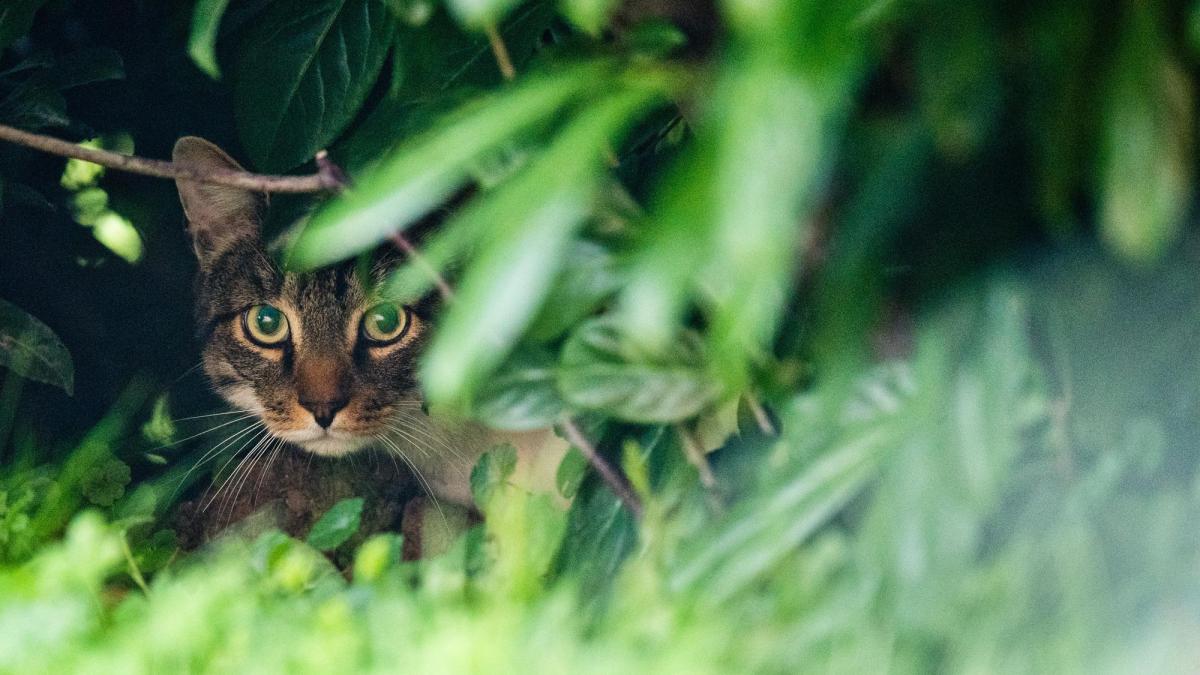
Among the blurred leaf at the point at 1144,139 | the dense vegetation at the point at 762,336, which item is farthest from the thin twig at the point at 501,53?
the blurred leaf at the point at 1144,139

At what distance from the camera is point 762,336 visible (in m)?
0.58

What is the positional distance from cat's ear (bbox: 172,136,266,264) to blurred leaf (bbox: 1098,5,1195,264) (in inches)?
48.7

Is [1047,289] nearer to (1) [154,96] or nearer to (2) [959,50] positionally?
(2) [959,50]

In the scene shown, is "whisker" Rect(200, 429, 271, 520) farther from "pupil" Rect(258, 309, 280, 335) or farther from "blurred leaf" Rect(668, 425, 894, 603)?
"blurred leaf" Rect(668, 425, 894, 603)

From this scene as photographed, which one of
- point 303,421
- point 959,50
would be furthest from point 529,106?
point 303,421

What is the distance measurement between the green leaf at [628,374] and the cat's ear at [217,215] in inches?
36.7

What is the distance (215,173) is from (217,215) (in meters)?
0.72

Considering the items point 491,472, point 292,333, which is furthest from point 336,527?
point 292,333

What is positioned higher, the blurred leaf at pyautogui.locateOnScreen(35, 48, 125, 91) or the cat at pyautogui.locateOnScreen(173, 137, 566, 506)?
the blurred leaf at pyautogui.locateOnScreen(35, 48, 125, 91)

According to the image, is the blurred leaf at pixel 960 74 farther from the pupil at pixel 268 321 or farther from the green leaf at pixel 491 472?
the pupil at pixel 268 321

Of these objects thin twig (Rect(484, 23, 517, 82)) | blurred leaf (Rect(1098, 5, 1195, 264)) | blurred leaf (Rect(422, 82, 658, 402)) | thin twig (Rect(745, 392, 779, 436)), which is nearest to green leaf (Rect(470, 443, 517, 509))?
thin twig (Rect(745, 392, 779, 436))

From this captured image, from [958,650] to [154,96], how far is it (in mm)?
1313

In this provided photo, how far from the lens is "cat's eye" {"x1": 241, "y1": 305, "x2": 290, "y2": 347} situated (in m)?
1.43

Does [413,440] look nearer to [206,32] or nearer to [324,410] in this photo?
[324,410]
